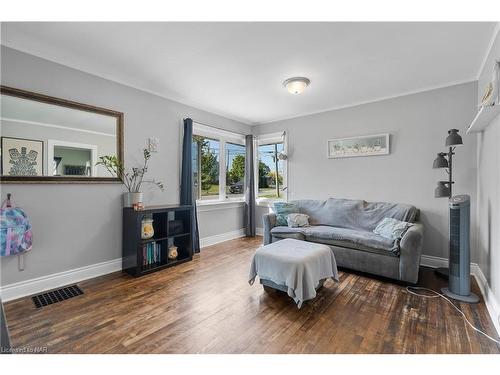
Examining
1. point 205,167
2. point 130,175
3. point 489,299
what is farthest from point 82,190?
point 489,299

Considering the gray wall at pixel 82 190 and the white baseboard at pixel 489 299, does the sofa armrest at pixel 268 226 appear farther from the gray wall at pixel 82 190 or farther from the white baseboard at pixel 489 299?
the white baseboard at pixel 489 299

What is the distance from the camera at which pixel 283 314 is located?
6.90 ft

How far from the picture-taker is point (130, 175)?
3.26 metres

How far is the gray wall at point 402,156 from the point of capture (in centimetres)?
316

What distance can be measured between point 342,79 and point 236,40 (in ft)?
5.24

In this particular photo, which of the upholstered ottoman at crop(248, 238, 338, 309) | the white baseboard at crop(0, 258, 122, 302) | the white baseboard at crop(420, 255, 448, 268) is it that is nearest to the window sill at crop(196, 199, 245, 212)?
the white baseboard at crop(0, 258, 122, 302)

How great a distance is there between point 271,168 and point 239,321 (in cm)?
358

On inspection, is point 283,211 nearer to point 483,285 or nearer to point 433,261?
point 433,261

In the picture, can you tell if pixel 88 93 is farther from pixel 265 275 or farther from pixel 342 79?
pixel 342 79

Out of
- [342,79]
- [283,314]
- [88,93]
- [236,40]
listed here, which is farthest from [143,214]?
[342,79]

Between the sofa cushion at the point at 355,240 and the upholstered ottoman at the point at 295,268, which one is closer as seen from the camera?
the upholstered ottoman at the point at 295,268

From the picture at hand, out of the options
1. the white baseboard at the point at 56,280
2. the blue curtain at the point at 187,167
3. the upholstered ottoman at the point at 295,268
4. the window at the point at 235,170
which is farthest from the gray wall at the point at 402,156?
the white baseboard at the point at 56,280

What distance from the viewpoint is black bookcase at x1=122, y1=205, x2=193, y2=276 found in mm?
2984

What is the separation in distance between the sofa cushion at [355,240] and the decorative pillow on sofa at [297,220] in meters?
0.23
